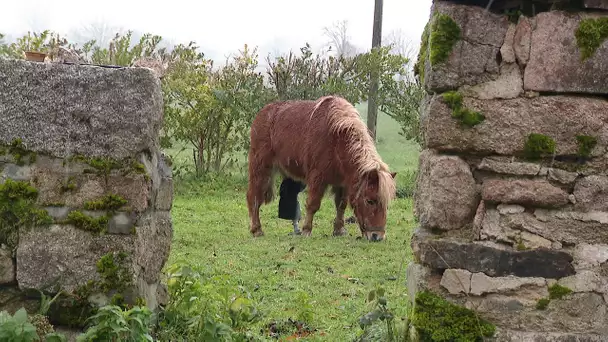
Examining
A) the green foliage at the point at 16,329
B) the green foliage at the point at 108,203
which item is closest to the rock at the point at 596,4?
the green foliage at the point at 108,203

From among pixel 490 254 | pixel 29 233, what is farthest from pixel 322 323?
pixel 29 233

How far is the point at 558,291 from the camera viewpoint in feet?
11.3

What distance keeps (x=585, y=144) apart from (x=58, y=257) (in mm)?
2841

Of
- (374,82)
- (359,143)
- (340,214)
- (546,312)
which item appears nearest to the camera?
(546,312)

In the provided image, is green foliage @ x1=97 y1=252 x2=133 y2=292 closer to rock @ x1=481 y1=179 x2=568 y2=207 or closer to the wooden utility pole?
rock @ x1=481 y1=179 x2=568 y2=207

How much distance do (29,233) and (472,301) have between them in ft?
7.91

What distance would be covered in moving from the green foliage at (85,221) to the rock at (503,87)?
2078mm

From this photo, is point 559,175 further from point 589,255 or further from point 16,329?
point 16,329

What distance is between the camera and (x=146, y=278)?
402cm

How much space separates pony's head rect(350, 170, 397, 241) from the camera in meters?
8.10

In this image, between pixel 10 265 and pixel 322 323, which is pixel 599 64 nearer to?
pixel 322 323

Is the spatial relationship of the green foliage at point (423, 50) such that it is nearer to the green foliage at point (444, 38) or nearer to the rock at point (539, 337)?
the green foliage at point (444, 38)

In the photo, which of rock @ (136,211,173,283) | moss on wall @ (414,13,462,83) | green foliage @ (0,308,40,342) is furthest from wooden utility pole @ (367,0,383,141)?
green foliage @ (0,308,40,342)

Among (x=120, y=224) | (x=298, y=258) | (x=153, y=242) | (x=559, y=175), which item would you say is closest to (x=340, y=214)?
(x=298, y=258)
